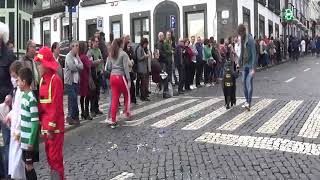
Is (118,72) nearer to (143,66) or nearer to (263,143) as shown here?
(263,143)

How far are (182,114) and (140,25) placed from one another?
20.9 meters

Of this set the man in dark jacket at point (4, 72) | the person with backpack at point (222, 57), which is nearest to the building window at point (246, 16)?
the person with backpack at point (222, 57)

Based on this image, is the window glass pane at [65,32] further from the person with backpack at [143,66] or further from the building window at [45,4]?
the person with backpack at [143,66]

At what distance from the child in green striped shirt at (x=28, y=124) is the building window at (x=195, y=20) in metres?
24.0

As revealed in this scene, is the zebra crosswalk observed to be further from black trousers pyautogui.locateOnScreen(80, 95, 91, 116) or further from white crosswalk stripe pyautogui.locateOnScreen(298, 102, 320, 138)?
black trousers pyautogui.locateOnScreen(80, 95, 91, 116)

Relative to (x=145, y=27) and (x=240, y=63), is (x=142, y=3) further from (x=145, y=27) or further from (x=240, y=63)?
(x=240, y=63)

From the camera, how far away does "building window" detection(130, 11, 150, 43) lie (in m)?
32.1

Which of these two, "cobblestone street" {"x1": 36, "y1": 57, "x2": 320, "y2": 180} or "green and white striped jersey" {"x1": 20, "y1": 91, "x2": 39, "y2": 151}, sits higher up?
"green and white striped jersey" {"x1": 20, "y1": 91, "x2": 39, "y2": 151}

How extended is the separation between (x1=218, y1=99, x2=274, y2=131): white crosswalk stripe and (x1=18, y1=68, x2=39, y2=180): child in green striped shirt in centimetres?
469

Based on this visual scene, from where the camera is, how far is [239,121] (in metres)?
11.0

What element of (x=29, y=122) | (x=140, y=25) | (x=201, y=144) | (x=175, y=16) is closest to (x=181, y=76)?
(x=201, y=144)

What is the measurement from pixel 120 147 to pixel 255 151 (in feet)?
7.22

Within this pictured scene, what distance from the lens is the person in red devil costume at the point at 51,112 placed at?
6.29 metres

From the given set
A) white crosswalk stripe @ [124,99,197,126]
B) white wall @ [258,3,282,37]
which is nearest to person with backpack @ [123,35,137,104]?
white crosswalk stripe @ [124,99,197,126]
